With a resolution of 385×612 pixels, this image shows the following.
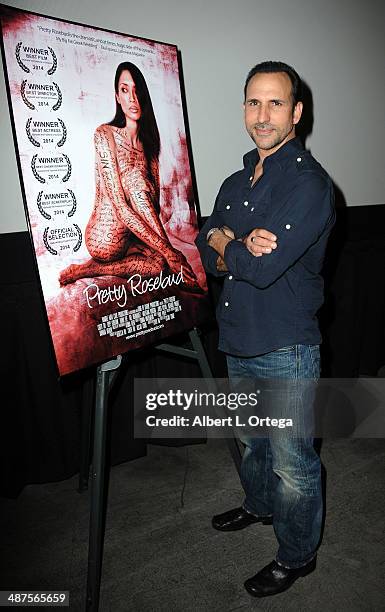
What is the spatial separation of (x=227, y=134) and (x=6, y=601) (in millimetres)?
2201

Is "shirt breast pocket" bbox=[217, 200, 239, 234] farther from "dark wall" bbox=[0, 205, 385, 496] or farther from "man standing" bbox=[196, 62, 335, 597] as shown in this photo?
"dark wall" bbox=[0, 205, 385, 496]

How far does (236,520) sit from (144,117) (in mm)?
1500

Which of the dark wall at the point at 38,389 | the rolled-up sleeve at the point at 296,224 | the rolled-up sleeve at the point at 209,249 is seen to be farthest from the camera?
the dark wall at the point at 38,389

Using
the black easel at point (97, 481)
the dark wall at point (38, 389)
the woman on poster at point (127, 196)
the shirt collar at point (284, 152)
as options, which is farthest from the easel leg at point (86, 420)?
the shirt collar at point (284, 152)

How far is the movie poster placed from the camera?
1.32 metres

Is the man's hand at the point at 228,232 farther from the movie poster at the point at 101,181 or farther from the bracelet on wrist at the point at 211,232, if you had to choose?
the movie poster at the point at 101,181

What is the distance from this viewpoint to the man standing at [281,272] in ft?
4.42

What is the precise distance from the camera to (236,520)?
1.89 meters

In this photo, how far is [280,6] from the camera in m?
2.56

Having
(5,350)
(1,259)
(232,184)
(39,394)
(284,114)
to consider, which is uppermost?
(284,114)

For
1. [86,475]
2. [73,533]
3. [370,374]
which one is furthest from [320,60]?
[73,533]

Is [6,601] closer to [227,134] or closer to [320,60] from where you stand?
[227,134]

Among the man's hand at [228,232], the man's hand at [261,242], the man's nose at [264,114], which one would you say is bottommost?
the man's hand at [261,242]

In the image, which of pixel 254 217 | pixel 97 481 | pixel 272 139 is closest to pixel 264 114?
pixel 272 139
